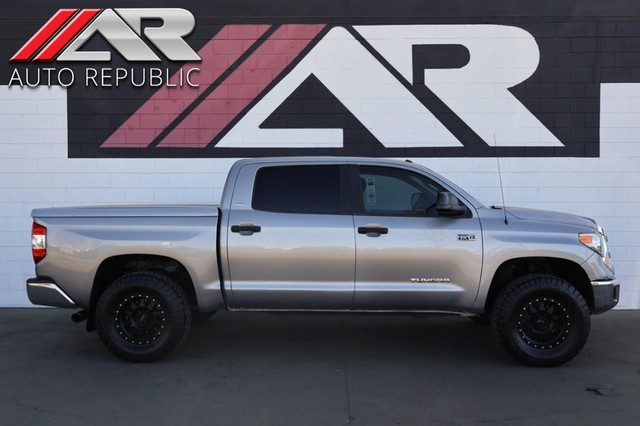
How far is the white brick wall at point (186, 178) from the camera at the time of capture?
A: 8.91 metres

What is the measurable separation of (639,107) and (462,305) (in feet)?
16.2

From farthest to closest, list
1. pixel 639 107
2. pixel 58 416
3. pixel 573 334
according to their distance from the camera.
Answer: pixel 639 107 < pixel 573 334 < pixel 58 416

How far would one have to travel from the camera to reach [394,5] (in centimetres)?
897

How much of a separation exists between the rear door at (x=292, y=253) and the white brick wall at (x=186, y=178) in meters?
3.20

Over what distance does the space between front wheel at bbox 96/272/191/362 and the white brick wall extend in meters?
3.15

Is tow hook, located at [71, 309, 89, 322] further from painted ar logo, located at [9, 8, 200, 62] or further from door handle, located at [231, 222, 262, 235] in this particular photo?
painted ar logo, located at [9, 8, 200, 62]

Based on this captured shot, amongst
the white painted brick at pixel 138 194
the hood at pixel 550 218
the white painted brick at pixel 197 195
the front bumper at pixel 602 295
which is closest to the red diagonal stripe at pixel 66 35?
the white painted brick at pixel 138 194

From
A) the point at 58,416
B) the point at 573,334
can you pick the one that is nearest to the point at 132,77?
the point at 58,416

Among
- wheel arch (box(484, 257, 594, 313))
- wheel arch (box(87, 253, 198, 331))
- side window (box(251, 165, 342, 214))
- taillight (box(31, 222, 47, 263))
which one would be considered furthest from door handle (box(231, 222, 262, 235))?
wheel arch (box(484, 257, 594, 313))

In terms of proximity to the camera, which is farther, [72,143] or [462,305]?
[72,143]

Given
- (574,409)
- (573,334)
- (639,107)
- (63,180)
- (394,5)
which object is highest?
(394,5)

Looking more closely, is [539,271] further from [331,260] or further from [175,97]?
[175,97]

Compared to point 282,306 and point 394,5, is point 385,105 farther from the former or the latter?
point 282,306

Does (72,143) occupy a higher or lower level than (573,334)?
higher
